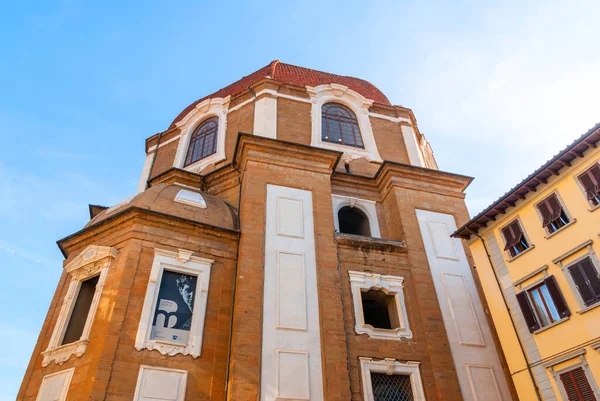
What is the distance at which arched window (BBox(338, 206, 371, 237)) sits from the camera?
774 inches

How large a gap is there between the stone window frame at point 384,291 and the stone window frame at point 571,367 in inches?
159

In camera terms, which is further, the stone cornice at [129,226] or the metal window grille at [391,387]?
the stone cornice at [129,226]

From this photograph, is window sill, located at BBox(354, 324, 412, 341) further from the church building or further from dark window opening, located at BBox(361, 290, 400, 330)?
dark window opening, located at BBox(361, 290, 400, 330)

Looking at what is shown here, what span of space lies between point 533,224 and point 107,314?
40.3 ft

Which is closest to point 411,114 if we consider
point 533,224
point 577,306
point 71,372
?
point 533,224

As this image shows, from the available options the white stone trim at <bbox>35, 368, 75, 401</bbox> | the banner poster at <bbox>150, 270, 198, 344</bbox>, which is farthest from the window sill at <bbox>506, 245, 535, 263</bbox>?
the white stone trim at <bbox>35, 368, 75, 401</bbox>

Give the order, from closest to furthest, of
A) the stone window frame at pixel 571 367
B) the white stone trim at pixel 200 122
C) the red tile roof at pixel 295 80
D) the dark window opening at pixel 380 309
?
the stone window frame at pixel 571 367
the dark window opening at pixel 380 309
the white stone trim at pixel 200 122
the red tile roof at pixel 295 80

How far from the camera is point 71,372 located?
12836 millimetres

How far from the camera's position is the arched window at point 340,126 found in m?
22.3

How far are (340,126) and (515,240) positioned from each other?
34.8ft

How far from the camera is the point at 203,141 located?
938 inches

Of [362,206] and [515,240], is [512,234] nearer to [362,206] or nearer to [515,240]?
[515,240]

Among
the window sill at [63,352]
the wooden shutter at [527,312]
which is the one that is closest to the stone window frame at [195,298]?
the window sill at [63,352]

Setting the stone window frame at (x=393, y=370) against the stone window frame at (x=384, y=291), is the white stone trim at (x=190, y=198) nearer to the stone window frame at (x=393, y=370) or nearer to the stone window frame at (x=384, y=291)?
the stone window frame at (x=384, y=291)
